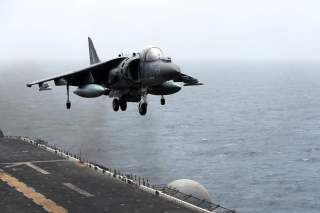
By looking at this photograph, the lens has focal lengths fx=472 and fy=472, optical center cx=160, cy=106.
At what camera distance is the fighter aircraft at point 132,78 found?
26.0 m

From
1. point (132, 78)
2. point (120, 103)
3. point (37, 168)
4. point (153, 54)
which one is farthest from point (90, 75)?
point (37, 168)

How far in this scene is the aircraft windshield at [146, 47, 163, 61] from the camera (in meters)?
26.7

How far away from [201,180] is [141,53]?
195 ft

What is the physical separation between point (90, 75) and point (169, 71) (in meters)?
9.76

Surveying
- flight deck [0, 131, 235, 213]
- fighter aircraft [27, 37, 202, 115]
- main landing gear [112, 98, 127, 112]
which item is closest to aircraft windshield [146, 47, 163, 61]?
fighter aircraft [27, 37, 202, 115]

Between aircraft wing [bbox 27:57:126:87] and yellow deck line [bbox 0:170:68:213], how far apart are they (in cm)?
1603

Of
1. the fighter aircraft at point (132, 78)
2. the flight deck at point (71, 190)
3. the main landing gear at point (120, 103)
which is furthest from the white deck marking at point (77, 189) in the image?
the main landing gear at point (120, 103)

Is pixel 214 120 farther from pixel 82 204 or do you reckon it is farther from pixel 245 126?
pixel 82 204

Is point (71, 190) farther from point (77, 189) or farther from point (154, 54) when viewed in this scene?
point (154, 54)

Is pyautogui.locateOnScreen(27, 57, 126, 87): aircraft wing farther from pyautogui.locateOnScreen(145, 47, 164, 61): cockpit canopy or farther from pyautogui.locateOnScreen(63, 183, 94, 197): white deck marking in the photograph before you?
pyautogui.locateOnScreen(63, 183, 94, 197): white deck marking

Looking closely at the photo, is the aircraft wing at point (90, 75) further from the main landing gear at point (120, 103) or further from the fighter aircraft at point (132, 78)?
the main landing gear at point (120, 103)

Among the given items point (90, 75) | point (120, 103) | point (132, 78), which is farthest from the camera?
point (90, 75)

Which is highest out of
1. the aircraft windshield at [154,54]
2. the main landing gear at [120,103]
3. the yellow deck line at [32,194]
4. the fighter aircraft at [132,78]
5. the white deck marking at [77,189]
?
the aircraft windshield at [154,54]

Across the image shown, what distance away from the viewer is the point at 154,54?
88.5 feet
